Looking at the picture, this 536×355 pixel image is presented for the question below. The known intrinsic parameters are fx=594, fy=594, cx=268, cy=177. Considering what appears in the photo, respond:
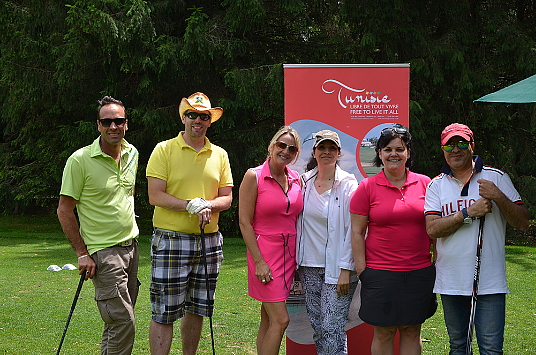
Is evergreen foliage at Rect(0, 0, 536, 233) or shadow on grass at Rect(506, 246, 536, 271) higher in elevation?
evergreen foliage at Rect(0, 0, 536, 233)

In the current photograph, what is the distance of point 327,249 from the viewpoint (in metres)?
3.93

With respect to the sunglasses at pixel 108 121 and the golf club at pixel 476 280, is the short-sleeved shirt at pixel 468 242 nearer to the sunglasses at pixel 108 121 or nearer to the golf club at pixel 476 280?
the golf club at pixel 476 280

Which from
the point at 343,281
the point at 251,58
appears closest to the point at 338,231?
the point at 343,281

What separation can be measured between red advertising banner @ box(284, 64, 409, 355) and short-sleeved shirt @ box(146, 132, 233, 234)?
106 centimetres

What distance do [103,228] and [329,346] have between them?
66.1 inches

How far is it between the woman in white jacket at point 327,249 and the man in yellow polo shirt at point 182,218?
0.64 metres

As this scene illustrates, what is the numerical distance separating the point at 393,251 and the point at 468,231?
1.54ft

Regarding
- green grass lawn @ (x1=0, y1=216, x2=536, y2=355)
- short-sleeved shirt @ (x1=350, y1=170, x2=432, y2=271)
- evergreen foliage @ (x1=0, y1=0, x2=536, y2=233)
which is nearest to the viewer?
short-sleeved shirt @ (x1=350, y1=170, x2=432, y2=271)

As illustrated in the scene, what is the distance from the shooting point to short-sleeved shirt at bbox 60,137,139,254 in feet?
12.7

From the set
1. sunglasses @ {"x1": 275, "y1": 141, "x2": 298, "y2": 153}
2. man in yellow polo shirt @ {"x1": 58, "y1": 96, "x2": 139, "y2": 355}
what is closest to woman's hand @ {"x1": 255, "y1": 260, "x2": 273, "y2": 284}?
sunglasses @ {"x1": 275, "y1": 141, "x2": 298, "y2": 153}

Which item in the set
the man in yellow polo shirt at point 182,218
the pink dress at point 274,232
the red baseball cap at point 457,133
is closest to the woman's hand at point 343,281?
the pink dress at point 274,232

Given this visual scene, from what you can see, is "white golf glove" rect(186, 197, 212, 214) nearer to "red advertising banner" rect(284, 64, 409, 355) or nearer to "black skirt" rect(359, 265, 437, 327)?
"black skirt" rect(359, 265, 437, 327)

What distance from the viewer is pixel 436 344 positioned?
17.7ft

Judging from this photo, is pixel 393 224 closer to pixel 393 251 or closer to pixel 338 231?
pixel 393 251
